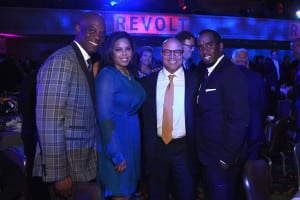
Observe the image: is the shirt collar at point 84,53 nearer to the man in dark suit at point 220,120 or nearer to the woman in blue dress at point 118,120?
the woman in blue dress at point 118,120

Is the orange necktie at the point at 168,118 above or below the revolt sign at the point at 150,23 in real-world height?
below

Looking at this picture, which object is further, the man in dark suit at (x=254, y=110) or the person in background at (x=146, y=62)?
the person in background at (x=146, y=62)

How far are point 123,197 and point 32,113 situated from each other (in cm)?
171

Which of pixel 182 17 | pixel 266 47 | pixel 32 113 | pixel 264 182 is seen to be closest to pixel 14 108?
pixel 32 113

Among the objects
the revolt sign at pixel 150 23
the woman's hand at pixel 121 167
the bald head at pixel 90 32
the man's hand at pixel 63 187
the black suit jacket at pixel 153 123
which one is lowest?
the man's hand at pixel 63 187

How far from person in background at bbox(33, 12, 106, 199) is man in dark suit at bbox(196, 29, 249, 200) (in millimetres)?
892

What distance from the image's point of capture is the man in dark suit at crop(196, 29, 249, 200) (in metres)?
2.84

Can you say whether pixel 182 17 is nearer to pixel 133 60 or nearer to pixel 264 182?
pixel 133 60

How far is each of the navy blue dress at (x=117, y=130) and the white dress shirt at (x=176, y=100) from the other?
24cm

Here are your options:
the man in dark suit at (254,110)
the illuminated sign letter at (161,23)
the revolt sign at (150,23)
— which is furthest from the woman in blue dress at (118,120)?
the illuminated sign letter at (161,23)

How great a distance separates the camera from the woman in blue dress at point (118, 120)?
2.64m

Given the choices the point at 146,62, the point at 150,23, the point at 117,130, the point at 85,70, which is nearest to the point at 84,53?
the point at 85,70

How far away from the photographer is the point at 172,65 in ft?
9.98

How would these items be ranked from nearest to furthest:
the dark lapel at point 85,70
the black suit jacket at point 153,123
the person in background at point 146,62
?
1. the dark lapel at point 85,70
2. the black suit jacket at point 153,123
3. the person in background at point 146,62
